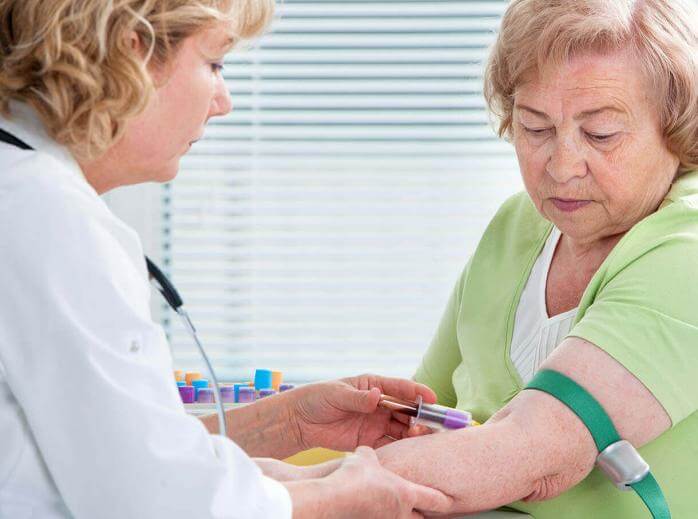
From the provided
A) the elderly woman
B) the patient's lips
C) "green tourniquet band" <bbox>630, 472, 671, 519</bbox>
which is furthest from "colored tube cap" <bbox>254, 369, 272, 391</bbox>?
"green tourniquet band" <bbox>630, 472, 671, 519</bbox>

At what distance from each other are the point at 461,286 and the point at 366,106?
1.35m

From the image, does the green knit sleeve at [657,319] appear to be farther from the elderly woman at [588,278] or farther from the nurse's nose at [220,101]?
the nurse's nose at [220,101]

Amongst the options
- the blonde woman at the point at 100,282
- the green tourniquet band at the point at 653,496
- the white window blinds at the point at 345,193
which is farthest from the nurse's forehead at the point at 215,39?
the white window blinds at the point at 345,193

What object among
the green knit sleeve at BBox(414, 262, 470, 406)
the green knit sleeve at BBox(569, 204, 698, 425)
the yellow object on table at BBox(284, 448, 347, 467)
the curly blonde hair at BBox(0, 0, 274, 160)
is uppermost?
the curly blonde hair at BBox(0, 0, 274, 160)

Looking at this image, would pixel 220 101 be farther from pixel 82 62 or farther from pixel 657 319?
pixel 657 319

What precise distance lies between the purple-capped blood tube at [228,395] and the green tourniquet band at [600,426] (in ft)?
2.54

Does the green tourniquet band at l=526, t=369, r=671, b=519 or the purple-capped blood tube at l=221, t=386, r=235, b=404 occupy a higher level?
the green tourniquet band at l=526, t=369, r=671, b=519

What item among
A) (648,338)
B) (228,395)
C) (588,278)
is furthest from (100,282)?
(228,395)

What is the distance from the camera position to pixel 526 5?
5.25ft

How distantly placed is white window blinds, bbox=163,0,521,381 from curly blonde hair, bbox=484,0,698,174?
5.13 ft

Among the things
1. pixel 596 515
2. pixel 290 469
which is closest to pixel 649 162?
pixel 596 515

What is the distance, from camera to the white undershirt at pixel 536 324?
5.27 feet

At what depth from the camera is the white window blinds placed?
314cm

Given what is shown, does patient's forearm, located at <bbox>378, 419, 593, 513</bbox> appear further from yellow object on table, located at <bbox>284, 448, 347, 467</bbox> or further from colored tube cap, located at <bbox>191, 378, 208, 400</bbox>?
colored tube cap, located at <bbox>191, 378, 208, 400</bbox>
